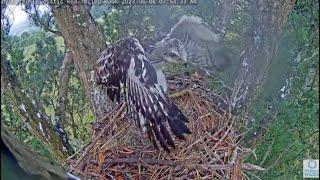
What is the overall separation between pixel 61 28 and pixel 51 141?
31cm

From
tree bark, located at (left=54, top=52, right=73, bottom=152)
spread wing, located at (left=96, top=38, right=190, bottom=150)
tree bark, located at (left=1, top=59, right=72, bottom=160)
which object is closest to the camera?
spread wing, located at (left=96, top=38, right=190, bottom=150)

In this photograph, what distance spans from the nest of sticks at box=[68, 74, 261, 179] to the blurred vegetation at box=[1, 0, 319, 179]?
0.26 ft

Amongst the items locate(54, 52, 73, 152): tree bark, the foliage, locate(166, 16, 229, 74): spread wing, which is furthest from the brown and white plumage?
locate(54, 52, 73, 152): tree bark

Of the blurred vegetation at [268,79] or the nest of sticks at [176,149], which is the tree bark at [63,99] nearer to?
the blurred vegetation at [268,79]

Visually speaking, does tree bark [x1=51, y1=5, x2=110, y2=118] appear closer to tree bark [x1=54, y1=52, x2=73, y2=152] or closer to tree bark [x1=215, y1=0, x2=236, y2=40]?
tree bark [x1=54, y1=52, x2=73, y2=152]

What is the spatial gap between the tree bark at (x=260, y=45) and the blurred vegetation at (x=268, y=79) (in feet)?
0.07

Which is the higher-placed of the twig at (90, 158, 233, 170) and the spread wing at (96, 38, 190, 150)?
the spread wing at (96, 38, 190, 150)

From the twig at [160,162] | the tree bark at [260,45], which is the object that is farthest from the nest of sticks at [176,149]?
the tree bark at [260,45]

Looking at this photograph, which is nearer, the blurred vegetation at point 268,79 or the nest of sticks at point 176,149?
the nest of sticks at point 176,149

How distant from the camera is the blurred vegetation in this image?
144 centimetres

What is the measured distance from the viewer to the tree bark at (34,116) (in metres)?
1.39

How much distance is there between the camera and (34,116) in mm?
1517

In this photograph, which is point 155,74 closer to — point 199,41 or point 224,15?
point 199,41

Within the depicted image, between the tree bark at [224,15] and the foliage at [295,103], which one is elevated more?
the tree bark at [224,15]
